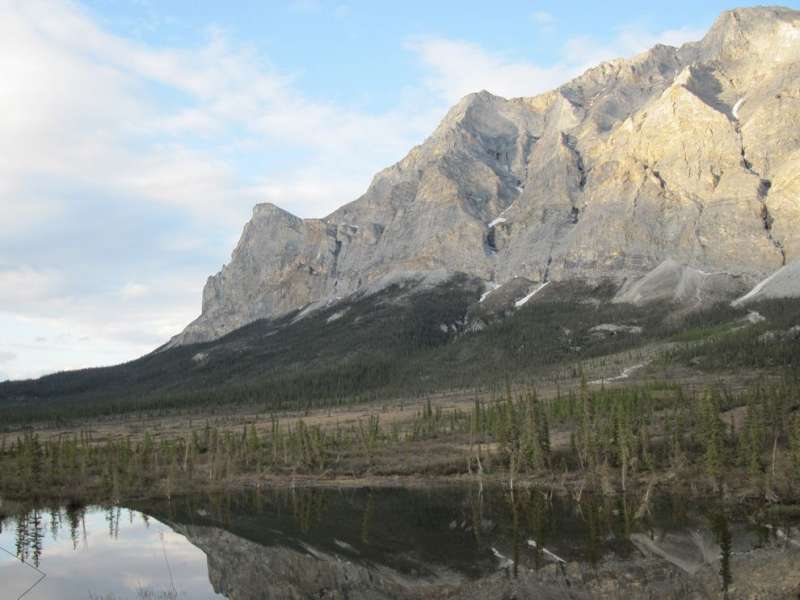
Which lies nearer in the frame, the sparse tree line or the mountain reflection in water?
the mountain reflection in water

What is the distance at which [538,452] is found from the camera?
306 feet

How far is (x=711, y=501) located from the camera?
2835 inches

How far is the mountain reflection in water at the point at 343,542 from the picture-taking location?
1844 inches

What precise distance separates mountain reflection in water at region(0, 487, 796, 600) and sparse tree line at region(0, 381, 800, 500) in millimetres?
10552

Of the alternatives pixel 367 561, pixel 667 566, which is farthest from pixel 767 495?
pixel 367 561

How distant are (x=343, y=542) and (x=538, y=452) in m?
40.7

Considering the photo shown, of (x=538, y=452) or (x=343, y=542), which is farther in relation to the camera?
(x=538, y=452)

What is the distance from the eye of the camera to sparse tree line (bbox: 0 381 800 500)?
82.8 metres

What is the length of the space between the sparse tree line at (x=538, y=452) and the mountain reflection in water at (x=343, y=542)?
34.6 feet

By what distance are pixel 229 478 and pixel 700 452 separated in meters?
62.2

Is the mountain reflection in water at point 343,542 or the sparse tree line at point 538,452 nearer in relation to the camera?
the mountain reflection in water at point 343,542

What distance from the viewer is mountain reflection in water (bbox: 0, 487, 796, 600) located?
154 feet

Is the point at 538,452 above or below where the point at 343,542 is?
above

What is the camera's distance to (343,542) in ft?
192
